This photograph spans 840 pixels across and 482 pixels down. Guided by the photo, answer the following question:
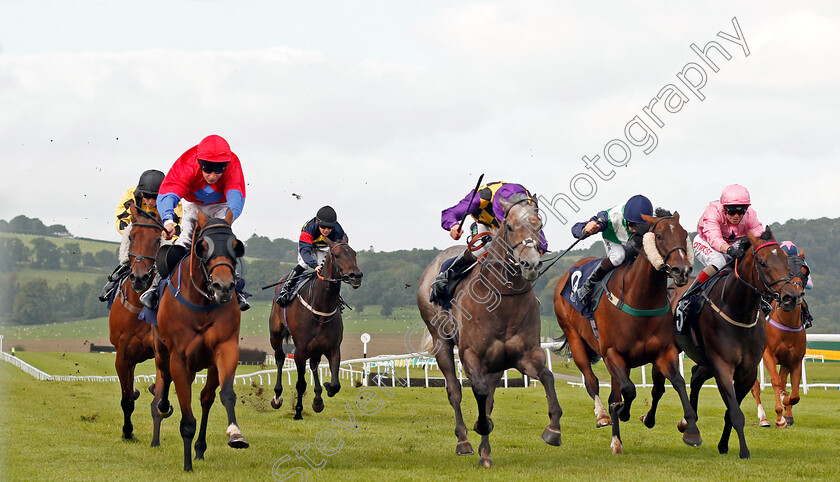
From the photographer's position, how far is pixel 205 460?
8266mm

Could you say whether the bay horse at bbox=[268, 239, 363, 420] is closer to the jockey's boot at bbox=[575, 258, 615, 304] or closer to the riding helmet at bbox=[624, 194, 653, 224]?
the jockey's boot at bbox=[575, 258, 615, 304]

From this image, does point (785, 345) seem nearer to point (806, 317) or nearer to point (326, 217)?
point (806, 317)

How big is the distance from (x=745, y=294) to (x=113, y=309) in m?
6.98

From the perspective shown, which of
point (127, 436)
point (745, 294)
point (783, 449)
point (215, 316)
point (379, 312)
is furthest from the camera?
point (379, 312)

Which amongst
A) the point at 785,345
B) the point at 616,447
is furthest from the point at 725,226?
the point at 785,345

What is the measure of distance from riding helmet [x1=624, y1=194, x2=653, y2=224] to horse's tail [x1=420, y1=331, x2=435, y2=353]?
270 cm

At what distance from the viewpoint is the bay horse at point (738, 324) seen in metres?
8.27

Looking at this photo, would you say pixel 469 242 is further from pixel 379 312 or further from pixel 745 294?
pixel 379 312

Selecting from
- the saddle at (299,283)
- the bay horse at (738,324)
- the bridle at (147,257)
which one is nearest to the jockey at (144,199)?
the bridle at (147,257)

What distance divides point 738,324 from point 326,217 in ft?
21.2

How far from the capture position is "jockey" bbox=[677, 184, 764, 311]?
9.02 metres

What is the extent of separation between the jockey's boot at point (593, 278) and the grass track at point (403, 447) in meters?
1.68

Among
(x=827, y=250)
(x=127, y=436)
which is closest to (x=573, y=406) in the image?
(x=127, y=436)

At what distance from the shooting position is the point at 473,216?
9.77 metres
